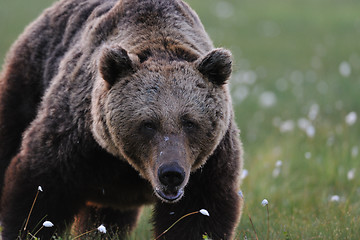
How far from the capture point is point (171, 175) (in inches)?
154

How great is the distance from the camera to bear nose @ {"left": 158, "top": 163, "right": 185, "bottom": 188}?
387 cm

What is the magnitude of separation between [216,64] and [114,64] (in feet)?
2.16

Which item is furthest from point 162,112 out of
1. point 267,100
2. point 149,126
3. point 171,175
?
point 267,100

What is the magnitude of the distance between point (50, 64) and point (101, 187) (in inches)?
51.3

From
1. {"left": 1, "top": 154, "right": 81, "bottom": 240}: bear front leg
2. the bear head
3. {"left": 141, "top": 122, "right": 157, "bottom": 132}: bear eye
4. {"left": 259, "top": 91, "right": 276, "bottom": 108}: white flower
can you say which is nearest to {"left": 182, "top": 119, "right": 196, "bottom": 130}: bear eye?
the bear head

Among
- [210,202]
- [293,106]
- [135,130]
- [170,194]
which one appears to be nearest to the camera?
[170,194]

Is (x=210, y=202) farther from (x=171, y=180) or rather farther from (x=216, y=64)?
(x=216, y=64)

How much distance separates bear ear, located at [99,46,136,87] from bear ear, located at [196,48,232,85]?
454 mm

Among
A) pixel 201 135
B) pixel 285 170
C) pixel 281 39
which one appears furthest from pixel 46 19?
pixel 281 39

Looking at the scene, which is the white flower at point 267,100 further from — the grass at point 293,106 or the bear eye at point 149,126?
the bear eye at point 149,126

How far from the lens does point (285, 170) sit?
23.6 feet

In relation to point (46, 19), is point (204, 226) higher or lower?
lower

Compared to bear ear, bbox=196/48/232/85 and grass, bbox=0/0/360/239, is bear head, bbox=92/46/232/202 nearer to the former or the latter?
bear ear, bbox=196/48/232/85

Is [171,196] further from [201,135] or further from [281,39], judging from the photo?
[281,39]
